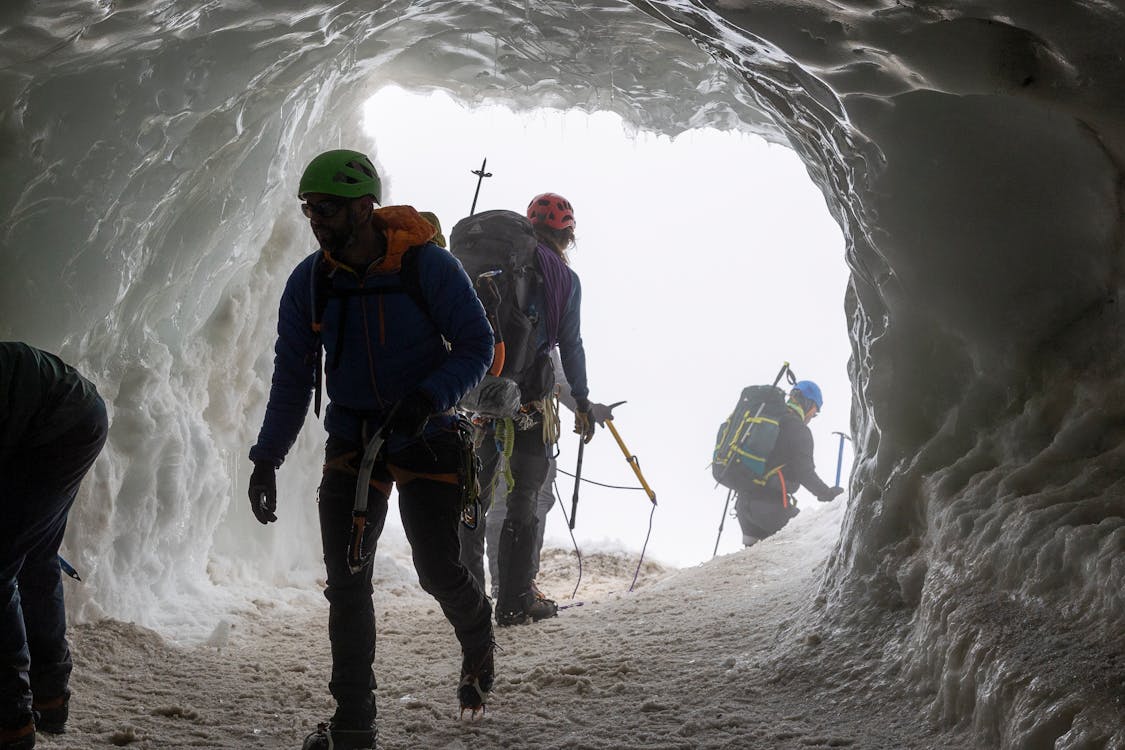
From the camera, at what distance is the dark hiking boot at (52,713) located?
9.59 feet

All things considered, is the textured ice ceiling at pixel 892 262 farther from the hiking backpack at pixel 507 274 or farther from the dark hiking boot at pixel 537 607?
the dark hiking boot at pixel 537 607

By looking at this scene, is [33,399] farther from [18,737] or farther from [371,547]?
[371,547]

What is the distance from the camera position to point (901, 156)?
339 centimetres

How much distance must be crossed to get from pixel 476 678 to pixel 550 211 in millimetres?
2679

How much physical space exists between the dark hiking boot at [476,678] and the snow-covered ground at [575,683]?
9 cm

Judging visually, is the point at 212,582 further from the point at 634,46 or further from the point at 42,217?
the point at 634,46

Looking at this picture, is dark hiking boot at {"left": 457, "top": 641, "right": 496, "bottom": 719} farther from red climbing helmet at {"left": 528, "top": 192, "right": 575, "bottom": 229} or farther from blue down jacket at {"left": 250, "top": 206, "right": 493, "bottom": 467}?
red climbing helmet at {"left": 528, "top": 192, "right": 575, "bottom": 229}

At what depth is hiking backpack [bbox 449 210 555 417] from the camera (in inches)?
174

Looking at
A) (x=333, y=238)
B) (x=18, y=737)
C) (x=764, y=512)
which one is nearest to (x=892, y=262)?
(x=333, y=238)

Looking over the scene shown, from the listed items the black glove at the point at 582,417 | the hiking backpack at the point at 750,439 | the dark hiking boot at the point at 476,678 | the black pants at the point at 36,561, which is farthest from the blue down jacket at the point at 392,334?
the hiking backpack at the point at 750,439

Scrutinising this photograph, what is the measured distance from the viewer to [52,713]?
295cm

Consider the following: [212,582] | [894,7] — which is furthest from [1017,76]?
[212,582]

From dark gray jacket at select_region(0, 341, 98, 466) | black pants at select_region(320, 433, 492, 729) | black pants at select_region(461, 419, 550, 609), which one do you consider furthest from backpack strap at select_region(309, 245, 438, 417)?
black pants at select_region(461, 419, 550, 609)

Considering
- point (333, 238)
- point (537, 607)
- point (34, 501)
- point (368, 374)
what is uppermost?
point (333, 238)
